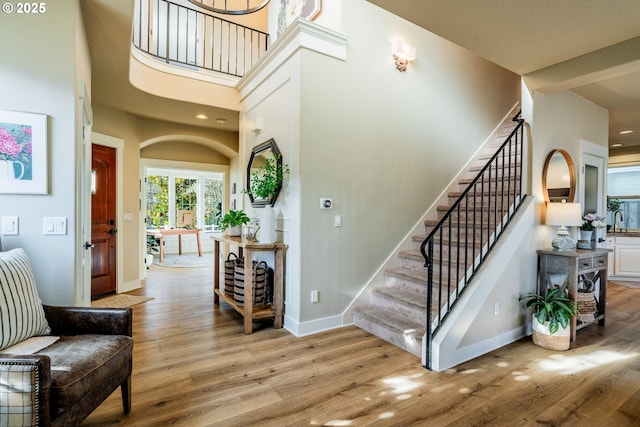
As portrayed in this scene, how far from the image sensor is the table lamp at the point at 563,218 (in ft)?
10.0

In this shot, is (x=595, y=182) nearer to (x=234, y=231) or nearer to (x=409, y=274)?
(x=409, y=274)

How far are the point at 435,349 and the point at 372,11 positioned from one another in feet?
11.6

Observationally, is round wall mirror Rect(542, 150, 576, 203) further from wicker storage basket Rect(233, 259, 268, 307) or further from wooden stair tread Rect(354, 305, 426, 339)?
wicker storage basket Rect(233, 259, 268, 307)

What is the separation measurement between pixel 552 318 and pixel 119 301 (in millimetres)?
5096

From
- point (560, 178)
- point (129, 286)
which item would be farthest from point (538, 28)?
point (129, 286)

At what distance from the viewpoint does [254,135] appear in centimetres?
428

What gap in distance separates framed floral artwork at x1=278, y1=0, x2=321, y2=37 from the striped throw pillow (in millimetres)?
3737

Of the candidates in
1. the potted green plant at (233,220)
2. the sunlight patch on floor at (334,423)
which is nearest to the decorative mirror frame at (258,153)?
the potted green plant at (233,220)

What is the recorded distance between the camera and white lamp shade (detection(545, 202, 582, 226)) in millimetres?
3047

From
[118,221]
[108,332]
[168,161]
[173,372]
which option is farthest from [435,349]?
[168,161]

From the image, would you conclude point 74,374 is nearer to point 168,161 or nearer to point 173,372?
point 173,372

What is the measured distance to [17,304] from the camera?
170 cm

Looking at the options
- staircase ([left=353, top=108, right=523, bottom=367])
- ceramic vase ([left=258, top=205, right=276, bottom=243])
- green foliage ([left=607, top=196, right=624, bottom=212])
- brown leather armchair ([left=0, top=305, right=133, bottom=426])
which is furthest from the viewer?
green foliage ([left=607, top=196, right=624, bottom=212])

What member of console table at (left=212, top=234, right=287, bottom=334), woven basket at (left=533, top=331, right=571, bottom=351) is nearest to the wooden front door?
console table at (left=212, top=234, right=287, bottom=334)
